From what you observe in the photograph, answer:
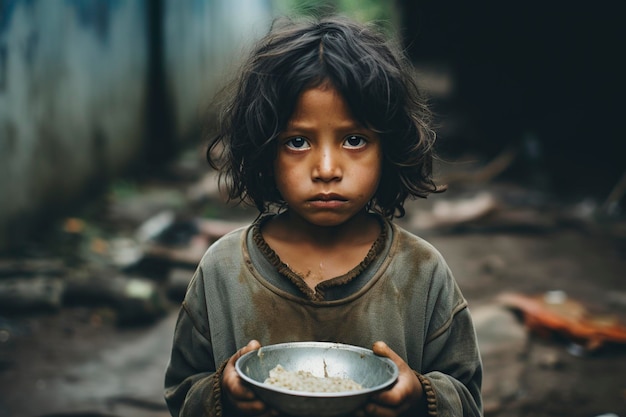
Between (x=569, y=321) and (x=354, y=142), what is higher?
(x=354, y=142)

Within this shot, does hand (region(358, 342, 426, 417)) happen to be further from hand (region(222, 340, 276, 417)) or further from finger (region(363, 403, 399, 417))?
hand (region(222, 340, 276, 417))

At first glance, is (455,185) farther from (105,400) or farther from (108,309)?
(105,400)

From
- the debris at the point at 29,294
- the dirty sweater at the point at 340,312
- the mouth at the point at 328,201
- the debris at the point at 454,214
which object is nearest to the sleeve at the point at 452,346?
the dirty sweater at the point at 340,312

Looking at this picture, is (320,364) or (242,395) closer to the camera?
(242,395)

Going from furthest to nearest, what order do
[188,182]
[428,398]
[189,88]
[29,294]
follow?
[189,88] < [188,182] < [29,294] < [428,398]

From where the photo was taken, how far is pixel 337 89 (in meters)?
1.65

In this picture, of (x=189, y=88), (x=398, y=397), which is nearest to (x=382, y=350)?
(x=398, y=397)

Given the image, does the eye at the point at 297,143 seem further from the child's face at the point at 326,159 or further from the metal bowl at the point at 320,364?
the metal bowl at the point at 320,364

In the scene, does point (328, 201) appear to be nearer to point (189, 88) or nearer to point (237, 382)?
point (237, 382)

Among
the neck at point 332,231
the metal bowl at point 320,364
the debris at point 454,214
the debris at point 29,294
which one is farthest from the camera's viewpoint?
the debris at point 454,214

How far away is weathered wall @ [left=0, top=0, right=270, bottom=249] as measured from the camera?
523 cm

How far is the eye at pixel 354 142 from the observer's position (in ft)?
5.50

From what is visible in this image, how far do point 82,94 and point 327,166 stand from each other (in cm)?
539

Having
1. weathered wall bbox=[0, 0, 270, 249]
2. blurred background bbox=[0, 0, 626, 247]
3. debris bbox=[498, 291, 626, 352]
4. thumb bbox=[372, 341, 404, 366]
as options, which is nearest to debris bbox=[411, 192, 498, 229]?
blurred background bbox=[0, 0, 626, 247]
